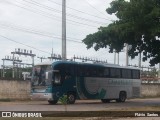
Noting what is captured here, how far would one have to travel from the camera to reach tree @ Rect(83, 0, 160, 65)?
28.5 m

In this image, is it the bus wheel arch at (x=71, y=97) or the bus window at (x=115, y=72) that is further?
the bus window at (x=115, y=72)

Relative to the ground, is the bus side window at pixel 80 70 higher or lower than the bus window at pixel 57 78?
higher

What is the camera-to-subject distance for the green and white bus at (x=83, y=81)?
102ft

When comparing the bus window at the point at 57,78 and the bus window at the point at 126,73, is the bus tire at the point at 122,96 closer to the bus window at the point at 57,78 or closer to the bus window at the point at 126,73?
the bus window at the point at 126,73

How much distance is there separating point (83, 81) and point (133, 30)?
19.6ft

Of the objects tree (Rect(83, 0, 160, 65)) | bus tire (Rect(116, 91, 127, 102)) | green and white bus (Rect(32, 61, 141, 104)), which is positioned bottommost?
bus tire (Rect(116, 91, 127, 102))

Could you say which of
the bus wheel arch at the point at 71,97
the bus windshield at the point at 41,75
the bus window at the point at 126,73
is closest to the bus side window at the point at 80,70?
the bus wheel arch at the point at 71,97

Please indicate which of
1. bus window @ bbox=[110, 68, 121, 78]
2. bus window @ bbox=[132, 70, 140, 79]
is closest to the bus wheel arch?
bus window @ bbox=[110, 68, 121, 78]

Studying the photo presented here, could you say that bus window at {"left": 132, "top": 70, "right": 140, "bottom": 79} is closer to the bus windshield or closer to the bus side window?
the bus side window

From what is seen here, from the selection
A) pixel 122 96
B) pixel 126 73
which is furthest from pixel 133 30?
pixel 122 96

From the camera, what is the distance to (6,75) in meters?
37.9

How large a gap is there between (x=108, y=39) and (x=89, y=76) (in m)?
3.34

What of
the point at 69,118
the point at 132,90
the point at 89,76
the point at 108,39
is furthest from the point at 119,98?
the point at 69,118

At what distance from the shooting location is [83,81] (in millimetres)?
33125
